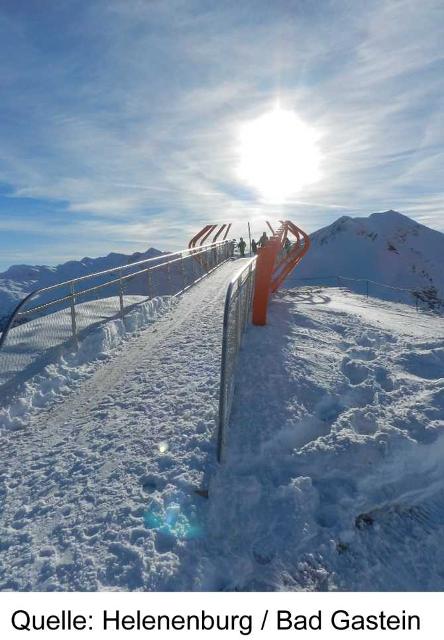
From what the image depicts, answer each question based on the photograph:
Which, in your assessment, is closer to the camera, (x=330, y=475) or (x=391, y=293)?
(x=330, y=475)

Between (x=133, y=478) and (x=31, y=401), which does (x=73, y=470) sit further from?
(x=31, y=401)

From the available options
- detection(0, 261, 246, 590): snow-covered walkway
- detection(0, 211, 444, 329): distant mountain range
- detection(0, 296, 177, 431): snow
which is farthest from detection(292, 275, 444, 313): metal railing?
Answer: detection(0, 261, 246, 590): snow-covered walkway

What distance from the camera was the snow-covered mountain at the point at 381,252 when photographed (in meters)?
48.8

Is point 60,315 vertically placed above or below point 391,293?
A: below

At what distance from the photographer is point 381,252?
176 ft

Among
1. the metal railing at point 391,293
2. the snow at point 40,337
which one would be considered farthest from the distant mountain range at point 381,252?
the snow at point 40,337

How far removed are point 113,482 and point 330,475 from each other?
2.44 metres

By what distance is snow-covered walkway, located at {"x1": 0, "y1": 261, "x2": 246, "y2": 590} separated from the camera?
3.61 m

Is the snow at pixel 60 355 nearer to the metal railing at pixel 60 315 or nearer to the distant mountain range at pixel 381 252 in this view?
the metal railing at pixel 60 315

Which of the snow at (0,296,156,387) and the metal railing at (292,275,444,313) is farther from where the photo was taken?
the metal railing at (292,275,444,313)

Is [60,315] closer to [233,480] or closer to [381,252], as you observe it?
[233,480]

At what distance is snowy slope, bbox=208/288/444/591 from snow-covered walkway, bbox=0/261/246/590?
40 centimetres

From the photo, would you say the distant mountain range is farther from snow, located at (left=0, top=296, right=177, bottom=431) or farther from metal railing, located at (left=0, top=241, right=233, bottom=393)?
snow, located at (left=0, top=296, right=177, bottom=431)

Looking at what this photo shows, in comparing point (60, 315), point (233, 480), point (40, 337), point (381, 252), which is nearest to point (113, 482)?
point (233, 480)
